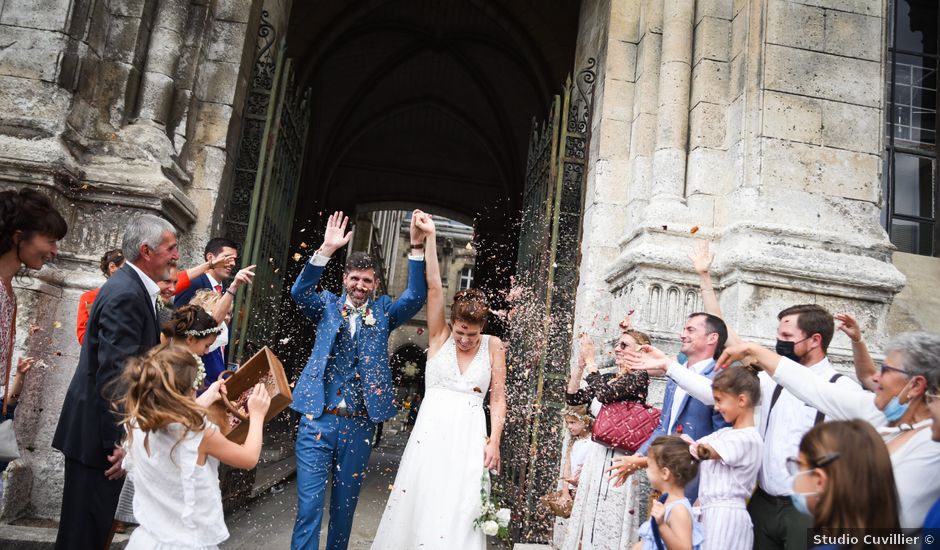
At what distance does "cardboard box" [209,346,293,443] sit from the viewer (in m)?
2.81

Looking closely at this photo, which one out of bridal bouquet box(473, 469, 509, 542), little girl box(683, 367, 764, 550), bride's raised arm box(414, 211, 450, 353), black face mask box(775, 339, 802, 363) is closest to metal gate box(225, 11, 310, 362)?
bride's raised arm box(414, 211, 450, 353)

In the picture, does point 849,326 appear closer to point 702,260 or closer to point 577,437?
point 702,260

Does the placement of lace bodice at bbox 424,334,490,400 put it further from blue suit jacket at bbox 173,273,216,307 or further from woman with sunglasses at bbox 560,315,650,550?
blue suit jacket at bbox 173,273,216,307

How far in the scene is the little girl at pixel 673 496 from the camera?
297 centimetres

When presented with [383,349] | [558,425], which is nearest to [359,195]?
[558,425]

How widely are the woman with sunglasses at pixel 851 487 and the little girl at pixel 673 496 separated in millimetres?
1040

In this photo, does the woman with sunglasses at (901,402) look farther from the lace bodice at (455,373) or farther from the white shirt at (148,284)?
the white shirt at (148,284)

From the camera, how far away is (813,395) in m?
2.75

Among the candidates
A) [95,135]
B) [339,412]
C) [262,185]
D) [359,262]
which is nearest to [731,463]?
[339,412]

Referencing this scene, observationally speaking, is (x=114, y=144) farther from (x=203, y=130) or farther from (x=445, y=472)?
(x=445, y=472)

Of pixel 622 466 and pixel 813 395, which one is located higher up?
pixel 813 395

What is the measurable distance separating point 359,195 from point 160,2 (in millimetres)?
14068

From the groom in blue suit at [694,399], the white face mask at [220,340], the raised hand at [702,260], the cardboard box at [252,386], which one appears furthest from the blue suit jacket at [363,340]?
the raised hand at [702,260]

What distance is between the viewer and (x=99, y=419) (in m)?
3.14
